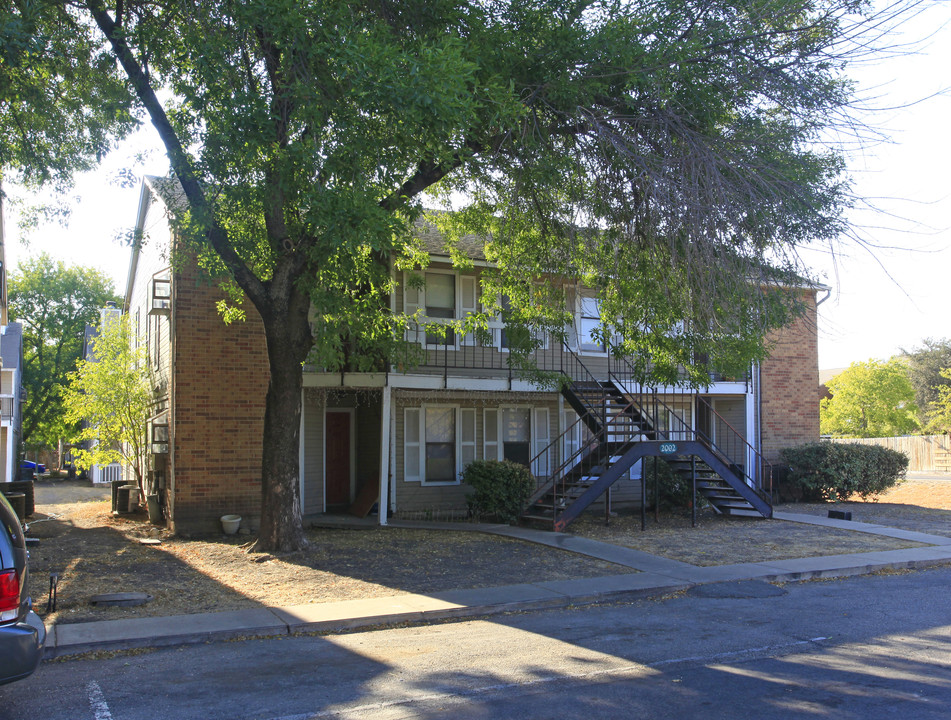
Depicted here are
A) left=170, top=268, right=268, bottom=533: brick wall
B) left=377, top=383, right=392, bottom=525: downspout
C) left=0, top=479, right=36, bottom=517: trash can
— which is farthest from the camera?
left=0, top=479, right=36, bottom=517: trash can

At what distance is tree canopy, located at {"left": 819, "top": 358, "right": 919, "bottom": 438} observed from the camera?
44.5 meters

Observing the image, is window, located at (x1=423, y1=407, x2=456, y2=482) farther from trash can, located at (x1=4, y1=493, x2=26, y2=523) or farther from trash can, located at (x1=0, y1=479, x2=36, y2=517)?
trash can, located at (x1=0, y1=479, x2=36, y2=517)

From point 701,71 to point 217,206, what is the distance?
688cm

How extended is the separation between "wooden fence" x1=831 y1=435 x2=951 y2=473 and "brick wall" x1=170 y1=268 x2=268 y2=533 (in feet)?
100

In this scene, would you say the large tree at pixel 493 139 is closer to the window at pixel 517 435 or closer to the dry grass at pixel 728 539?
the dry grass at pixel 728 539

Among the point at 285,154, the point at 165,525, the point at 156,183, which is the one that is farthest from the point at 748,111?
the point at 165,525

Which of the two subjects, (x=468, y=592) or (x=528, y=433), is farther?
(x=528, y=433)

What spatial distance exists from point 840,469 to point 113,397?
18188 millimetres

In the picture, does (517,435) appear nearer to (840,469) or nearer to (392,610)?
(840,469)

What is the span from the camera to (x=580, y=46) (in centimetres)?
1057

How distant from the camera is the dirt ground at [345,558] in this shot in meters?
9.74

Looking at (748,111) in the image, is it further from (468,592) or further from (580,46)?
(468,592)

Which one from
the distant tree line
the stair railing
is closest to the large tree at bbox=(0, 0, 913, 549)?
the stair railing

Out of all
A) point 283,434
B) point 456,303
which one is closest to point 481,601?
point 283,434
